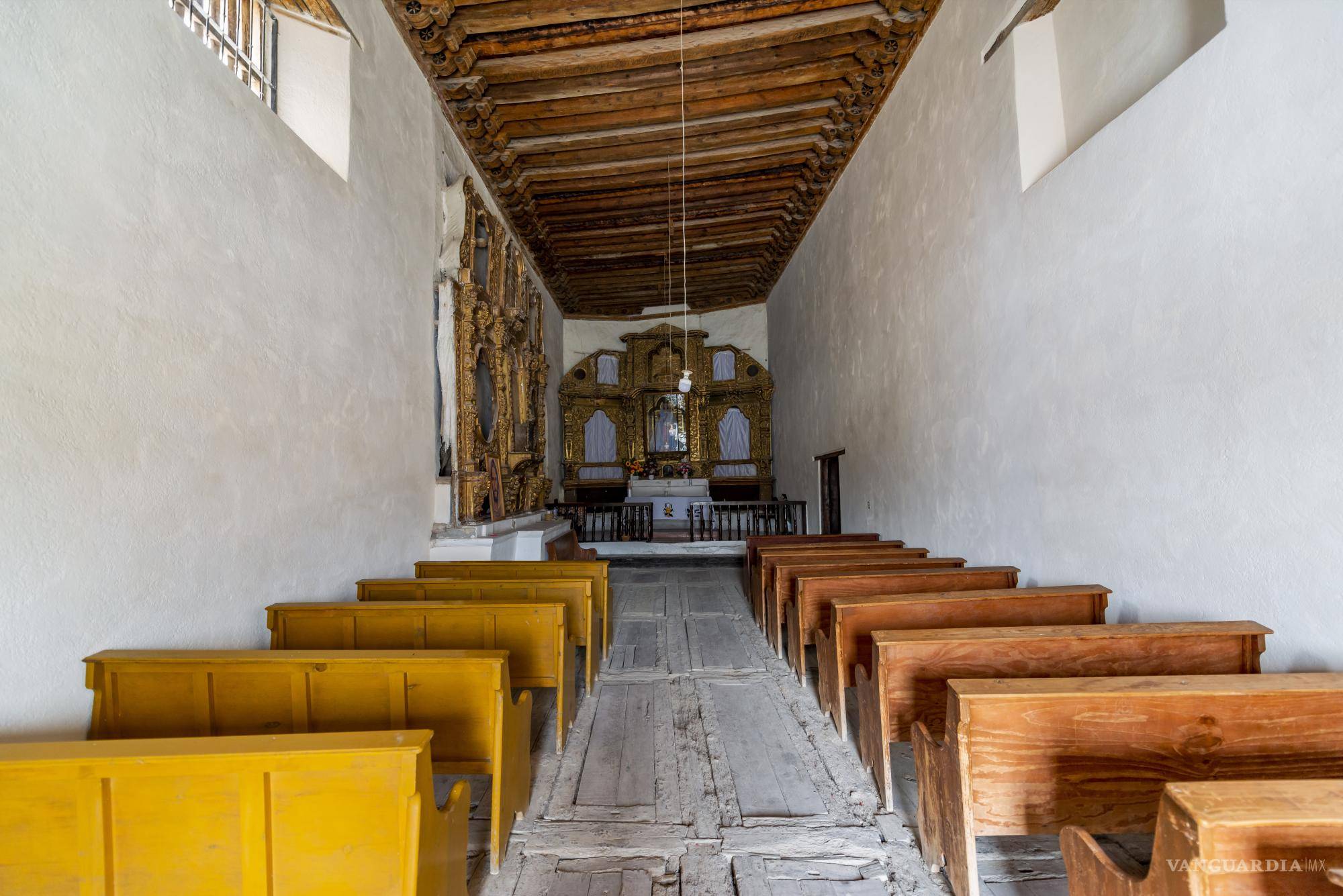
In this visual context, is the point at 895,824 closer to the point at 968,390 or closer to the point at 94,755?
the point at 94,755

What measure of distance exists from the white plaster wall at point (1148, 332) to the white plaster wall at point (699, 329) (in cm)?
721

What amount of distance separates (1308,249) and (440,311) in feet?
17.9

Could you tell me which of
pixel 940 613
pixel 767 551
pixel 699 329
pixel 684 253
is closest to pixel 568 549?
pixel 767 551

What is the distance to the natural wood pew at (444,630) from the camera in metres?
2.59

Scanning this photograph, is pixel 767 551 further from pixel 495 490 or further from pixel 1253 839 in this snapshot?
pixel 1253 839

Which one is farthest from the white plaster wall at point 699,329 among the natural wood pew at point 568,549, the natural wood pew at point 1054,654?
the natural wood pew at point 1054,654

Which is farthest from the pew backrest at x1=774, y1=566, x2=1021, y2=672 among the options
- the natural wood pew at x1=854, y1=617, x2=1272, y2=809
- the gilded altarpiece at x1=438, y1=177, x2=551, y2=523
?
the gilded altarpiece at x1=438, y1=177, x2=551, y2=523

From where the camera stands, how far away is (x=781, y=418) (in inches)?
444

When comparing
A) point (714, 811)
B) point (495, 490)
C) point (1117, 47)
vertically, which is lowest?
point (714, 811)

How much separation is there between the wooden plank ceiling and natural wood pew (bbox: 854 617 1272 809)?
4769 mm

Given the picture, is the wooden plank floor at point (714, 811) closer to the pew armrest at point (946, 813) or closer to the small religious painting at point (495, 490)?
the pew armrest at point (946, 813)

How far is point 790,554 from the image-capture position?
4562 millimetres

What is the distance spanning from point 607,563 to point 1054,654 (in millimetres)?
2610

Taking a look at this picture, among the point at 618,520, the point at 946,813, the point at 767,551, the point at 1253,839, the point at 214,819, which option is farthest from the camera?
the point at 618,520
